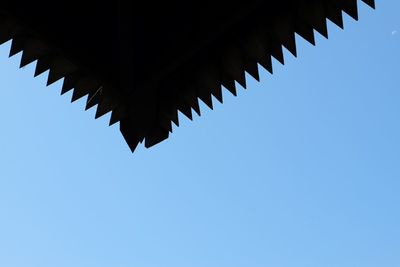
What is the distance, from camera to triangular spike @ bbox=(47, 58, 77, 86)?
4250mm

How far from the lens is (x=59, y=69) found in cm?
432

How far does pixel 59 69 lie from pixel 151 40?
97 centimetres

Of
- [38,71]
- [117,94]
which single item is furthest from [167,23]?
[38,71]

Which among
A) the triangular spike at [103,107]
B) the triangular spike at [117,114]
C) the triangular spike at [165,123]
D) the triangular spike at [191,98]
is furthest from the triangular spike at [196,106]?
the triangular spike at [103,107]

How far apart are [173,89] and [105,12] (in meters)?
1.09

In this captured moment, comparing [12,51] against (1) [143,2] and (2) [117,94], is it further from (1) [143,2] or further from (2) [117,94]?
(1) [143,2]

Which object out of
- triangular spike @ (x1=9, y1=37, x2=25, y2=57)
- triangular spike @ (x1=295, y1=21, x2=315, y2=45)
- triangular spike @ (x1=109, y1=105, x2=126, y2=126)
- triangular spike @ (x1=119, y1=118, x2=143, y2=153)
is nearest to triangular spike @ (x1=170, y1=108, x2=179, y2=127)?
triangular spike @ (x1=119, y1=118, x2=143, y2=153)

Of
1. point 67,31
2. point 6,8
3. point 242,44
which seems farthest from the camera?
point 242,44

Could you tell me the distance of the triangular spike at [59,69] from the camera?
167 inches

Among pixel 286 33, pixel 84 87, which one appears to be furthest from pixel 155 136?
pixel 286 33

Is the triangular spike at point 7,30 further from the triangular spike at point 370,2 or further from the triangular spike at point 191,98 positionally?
the triangular spike at point 370,2

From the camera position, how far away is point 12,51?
4.18 metres

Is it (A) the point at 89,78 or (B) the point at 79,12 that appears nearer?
(B) the point at 79,12

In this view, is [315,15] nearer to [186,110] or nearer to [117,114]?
[186,110]
